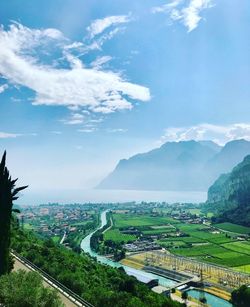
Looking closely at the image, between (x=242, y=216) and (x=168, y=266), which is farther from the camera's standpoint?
(x=242, y=216)

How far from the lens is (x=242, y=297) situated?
50875mm

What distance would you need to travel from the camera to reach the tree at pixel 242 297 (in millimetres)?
49844

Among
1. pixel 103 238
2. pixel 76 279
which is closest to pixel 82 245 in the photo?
pixel 103 238

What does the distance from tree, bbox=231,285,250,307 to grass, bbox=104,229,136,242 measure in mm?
68481

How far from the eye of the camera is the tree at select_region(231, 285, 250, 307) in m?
49.8

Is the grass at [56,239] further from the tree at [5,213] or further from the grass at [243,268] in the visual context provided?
the tree at [5,213]

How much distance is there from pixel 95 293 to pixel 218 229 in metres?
117

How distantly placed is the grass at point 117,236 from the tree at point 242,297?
68.5m

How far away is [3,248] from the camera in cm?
2538

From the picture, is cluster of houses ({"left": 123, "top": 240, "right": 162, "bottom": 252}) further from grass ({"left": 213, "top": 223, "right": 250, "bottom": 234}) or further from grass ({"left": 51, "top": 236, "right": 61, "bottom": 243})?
grass ({"left": 213, "top": 223, "right": 250, "bottom": 234})

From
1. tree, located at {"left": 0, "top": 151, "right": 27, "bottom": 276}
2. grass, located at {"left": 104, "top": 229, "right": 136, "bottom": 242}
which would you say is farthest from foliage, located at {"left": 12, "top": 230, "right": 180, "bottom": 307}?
grass, located at {"left": 104, "top": 229, "right": 136, "bottom": 242}

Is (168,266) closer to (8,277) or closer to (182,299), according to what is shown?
(182,299)

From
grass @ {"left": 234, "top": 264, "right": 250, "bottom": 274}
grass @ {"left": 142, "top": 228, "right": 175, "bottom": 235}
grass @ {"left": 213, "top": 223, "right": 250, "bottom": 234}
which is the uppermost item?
grass @ {"left": 213, "top": 223, "right": 250, "bottom": 234}

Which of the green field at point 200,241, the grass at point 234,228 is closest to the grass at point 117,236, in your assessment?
the green field at point 200,241
